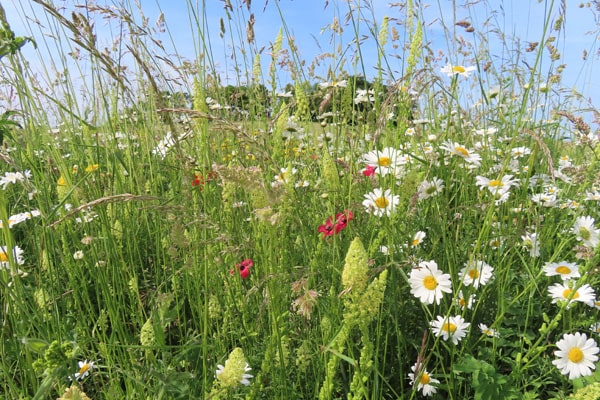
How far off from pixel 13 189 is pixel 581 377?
261 cm

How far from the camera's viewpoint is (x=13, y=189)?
96.8 inches

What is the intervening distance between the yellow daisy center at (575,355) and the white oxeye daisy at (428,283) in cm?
34

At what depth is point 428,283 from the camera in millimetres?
1171

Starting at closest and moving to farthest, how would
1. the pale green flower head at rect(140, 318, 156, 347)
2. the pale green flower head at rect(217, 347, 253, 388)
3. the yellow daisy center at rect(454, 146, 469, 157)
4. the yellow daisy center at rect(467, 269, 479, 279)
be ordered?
the pale green flower head at rect(217, 347, 253, 388) → the pale green flower head at rect(140, 318, 156, 347) → the yellow daisy center at rect(467, 269, 479, 279) → the yellow daisy center at rect(454, 146, 469, 157)

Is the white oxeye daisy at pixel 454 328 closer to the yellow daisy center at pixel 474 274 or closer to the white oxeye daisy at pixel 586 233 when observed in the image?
the yellow daisy center at pixel 474 274

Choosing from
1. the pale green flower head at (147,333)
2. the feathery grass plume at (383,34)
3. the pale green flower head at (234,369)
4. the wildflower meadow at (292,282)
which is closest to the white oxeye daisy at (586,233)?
the wildflower meadow at (292,282)

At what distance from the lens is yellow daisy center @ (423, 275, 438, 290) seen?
1161 mm

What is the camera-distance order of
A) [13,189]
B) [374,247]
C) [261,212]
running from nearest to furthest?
[261,212]
[374,247]
[13,189]

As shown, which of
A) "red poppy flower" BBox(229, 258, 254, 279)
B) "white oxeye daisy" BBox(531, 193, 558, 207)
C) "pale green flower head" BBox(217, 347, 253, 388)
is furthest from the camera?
"white oxeye daisy" BBox(531, 193, 558, 207)

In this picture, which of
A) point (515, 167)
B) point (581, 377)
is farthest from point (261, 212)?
point (515, 167)

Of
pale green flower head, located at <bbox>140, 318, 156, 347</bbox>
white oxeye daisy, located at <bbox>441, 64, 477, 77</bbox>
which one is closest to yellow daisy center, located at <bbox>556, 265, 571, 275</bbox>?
white oxeye daisy, located at <bbox>441, 64, 477, 77</bbox>

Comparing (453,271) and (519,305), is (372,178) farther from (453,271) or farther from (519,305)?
(519,305)

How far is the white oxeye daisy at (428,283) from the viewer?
3.73 ft

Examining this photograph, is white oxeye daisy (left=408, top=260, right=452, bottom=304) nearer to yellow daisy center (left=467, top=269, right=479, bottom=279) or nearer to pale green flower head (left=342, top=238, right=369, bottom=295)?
yellow daisy center (left=467, top=269, right=479, bottom=279)
